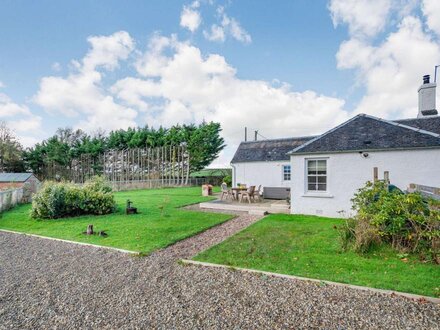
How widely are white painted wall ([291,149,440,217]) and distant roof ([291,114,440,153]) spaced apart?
26 centimetres

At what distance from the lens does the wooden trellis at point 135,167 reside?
31125 millimetres

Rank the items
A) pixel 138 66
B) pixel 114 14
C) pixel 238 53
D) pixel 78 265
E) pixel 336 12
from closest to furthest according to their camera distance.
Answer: pixel 78 265, pixel 336 12, pixel 114 14, pixel 238 53, pixel 138 66

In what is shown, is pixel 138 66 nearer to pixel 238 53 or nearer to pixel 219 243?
pixel 238 53

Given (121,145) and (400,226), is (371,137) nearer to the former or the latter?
(400,226)

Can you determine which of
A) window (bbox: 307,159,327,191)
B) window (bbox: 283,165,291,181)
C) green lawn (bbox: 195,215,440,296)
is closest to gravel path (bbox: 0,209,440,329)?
green lawn (bbox: 195,215,440,296)

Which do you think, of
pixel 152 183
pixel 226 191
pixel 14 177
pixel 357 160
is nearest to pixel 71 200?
pixel 226 191

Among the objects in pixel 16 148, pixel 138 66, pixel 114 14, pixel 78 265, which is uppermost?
pixel 114 14

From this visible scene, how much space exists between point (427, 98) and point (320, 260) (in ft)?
42.3

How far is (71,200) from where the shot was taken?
35.4 ft

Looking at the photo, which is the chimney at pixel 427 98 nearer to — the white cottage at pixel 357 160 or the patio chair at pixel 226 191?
the white cottage at pixel 357 160

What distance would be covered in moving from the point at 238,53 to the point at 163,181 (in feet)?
66.9

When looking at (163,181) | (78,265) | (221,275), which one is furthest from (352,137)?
(163,181)

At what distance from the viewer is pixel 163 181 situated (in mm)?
30391

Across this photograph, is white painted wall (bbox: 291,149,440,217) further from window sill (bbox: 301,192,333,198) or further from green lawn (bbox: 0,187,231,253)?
green lawn (bbox: 0,187,231,253)
